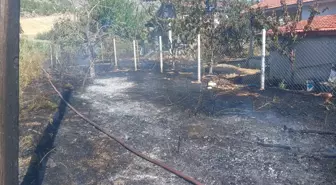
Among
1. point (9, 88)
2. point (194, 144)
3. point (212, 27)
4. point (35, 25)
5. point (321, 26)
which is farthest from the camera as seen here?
point (35, 25)

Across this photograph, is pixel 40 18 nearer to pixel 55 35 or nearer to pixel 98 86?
pixel 55 35

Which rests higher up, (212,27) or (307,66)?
(212,27)

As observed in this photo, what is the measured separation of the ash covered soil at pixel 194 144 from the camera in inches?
168

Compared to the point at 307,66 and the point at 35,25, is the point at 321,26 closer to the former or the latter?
the point at 307,66

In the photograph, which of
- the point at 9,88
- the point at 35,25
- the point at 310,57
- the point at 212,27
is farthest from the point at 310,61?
the point at 35,25

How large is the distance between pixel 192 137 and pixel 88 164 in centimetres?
202

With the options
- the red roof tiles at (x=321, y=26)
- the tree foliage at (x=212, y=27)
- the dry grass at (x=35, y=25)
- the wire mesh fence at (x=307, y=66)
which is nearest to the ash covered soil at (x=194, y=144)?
the wire mesh fence at (x=307, y=66)

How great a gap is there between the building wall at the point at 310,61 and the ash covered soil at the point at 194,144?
1972 millimetres

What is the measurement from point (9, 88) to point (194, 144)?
12.0 ft

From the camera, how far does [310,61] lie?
9.76 metres

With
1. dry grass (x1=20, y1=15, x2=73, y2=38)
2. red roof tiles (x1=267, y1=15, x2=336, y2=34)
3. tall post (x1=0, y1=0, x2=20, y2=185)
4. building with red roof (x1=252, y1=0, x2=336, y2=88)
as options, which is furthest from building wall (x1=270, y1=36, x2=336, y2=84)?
dry grass (x1=20, y1=15, x2=73, y2=38)

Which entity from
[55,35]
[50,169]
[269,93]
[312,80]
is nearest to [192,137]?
[50,169]

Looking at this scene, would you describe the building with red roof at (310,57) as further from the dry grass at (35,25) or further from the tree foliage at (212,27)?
the dry grass at (35,25)

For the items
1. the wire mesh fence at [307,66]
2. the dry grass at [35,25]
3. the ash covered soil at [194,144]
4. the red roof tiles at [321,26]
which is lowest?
the ash covered soil at [194,144]
